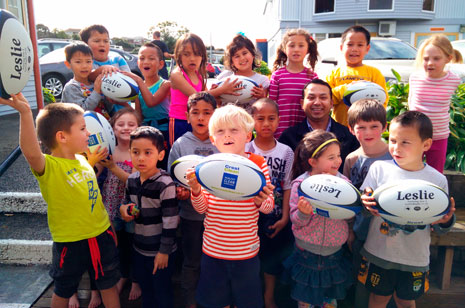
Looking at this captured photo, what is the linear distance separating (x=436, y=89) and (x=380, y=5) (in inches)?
872

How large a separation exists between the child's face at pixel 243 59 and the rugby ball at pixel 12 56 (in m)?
1.72

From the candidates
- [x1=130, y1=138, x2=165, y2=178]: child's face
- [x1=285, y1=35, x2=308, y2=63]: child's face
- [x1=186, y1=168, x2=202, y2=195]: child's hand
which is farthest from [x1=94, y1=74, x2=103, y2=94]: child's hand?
[x1=285, y1=35, x2=308, y2=63]: child's face

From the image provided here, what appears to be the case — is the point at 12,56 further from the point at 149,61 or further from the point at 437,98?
the point at 437,98

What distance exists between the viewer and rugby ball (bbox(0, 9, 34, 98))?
7.09 ft

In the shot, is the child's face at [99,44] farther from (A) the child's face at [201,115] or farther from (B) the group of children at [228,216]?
(A) the child's face at [201,115]

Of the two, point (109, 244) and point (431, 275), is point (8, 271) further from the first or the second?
point (431, 275)

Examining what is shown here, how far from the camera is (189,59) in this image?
129 inches

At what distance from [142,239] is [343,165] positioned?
65.5 inches

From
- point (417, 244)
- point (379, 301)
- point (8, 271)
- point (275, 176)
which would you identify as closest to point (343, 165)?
point (275, 176)

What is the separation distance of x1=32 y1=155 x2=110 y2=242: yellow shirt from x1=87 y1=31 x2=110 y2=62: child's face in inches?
61.8

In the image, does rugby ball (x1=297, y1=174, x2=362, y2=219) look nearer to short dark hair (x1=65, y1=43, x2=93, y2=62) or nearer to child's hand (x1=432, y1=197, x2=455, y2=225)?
child's hand (x1=432, y1=197, x2=455, y2=225)

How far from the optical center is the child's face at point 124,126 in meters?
2.94

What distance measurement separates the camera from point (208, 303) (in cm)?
224

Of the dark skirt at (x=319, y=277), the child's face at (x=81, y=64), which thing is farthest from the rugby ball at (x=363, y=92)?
the child's face at (x=81, y=64)
